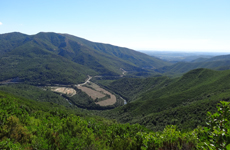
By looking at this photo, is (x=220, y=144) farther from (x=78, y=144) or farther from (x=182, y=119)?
→ (x=182, y=119)

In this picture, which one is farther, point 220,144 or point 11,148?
point 11,148

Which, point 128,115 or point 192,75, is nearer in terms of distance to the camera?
point 128,115

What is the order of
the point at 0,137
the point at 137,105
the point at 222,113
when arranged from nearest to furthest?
the point at 222,113 → the point at 0,137 → the point at 137,105

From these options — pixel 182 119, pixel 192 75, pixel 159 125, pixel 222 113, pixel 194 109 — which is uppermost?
pixel 222 113

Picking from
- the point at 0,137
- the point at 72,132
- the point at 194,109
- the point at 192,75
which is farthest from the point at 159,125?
the point at 192,75

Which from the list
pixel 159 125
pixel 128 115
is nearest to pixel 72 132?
pixel 159 125

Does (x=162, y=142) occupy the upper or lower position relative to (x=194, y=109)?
upper

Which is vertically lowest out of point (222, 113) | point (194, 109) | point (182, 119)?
point (182, 119)

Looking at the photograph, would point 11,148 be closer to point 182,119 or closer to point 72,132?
point 72,132

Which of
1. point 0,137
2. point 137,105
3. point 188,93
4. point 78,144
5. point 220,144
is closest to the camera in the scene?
point 220,144
